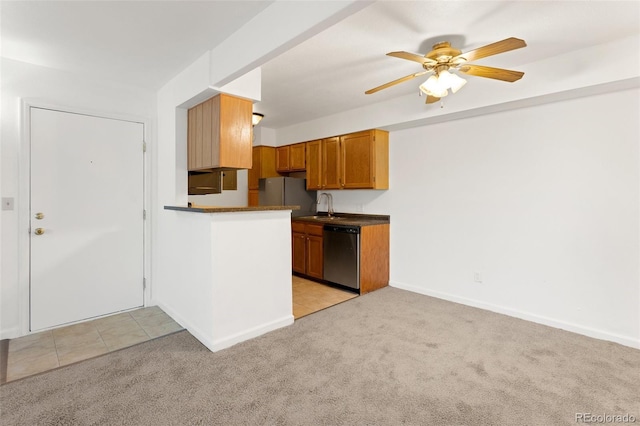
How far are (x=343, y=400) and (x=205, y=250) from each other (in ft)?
4.97

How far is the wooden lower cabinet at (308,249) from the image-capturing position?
4520 mm

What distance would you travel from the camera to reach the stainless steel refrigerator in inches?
200

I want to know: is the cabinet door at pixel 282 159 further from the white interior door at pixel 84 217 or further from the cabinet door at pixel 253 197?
the white interior door at pixel 84 217

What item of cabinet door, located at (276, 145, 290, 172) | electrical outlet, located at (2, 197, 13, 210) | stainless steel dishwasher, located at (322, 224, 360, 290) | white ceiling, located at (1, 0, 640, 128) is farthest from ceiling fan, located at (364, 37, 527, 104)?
electrical outlet, located at (2, 197, 13, 210)

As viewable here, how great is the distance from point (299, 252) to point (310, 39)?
3.12m

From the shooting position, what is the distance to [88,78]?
306 cm

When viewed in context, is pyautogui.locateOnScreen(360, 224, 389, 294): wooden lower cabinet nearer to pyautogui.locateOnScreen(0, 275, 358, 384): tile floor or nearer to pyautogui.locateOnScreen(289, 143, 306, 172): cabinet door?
pyautogui.locateOnScreen(0, 275, 358, 384): tile floor

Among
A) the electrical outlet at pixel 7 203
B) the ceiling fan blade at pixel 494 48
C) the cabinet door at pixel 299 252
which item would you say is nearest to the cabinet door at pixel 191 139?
the electrical outlet at pixel 7 203

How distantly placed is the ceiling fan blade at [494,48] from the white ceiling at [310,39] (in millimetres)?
226

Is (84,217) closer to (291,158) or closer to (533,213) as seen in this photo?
(291,158)

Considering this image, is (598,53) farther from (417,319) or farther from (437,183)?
(417,319)

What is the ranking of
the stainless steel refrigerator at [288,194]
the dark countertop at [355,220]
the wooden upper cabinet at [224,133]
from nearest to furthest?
1. the wooden upper cabinet at [224,133]
2. the dark countertop at [355,220]
3. the stainless steel refrigerator at [288,194]

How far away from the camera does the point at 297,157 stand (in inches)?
208

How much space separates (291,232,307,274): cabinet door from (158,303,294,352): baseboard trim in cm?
175
